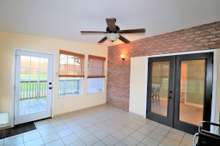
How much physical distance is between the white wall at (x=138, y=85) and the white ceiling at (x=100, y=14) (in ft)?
4.39

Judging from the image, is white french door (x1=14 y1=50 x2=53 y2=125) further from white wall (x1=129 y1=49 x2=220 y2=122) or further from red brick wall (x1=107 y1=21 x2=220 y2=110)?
white wall (x1=129 y1=49 x2=220 y2=122)

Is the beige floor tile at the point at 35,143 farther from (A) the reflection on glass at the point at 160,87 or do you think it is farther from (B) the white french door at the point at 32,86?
(A) the reflection on glass at the point at 160,87

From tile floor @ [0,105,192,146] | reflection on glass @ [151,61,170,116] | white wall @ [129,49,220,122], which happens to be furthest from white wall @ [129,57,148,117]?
tile floor @ [0,105,192,146]

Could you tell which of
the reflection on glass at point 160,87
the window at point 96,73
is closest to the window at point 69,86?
the window at point 96,73

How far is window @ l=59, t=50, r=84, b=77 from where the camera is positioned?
4578 millimetres

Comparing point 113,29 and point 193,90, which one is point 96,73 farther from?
point 193,90

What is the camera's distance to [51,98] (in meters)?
4.34

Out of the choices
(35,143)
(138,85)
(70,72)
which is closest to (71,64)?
(70,72)

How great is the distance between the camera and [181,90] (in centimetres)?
351

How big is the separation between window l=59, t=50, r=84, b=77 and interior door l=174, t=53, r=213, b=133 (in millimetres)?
3249

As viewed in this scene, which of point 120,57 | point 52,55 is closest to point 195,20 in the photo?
point 120,57

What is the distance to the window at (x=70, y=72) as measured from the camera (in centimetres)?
459

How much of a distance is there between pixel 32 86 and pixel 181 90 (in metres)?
4.17

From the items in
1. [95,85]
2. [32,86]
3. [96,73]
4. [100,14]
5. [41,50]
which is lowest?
[95,85]
